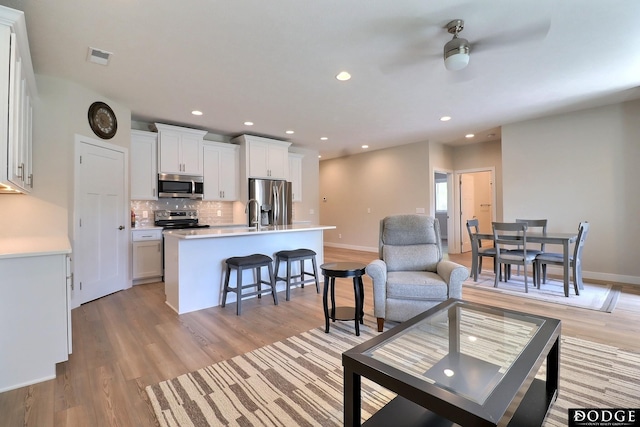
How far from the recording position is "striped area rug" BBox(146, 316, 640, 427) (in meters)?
1.58

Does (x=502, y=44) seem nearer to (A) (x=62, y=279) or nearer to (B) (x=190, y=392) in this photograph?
(B) (x=190, y=392)

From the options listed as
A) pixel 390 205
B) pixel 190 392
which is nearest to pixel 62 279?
pixel 190 392

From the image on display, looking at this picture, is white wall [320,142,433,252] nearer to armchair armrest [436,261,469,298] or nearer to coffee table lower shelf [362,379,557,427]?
armchair armrest [436,261,469,298]

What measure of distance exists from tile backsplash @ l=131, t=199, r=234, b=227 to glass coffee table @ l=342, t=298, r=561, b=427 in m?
4.79

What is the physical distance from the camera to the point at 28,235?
119 inches

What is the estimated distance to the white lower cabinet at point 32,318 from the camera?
71.9 inches

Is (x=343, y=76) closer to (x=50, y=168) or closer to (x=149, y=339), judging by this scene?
(x=149, y=339)

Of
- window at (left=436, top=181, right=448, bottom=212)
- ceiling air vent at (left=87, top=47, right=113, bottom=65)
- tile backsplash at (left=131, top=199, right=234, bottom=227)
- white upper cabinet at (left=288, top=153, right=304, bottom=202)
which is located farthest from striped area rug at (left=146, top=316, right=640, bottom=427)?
window at (left=436, top=181, right=448, bottom=212)

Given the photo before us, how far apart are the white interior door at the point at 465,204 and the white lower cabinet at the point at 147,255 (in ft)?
21.6

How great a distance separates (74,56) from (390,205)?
621cm

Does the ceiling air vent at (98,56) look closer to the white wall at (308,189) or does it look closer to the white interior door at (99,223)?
the white interior door at (99,223)

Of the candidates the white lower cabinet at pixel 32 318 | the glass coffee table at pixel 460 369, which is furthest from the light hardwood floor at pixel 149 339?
the glass coffee table at pixel 460 369

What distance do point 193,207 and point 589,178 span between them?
666 cm

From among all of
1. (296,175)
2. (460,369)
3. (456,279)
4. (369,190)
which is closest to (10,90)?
(460,369)
